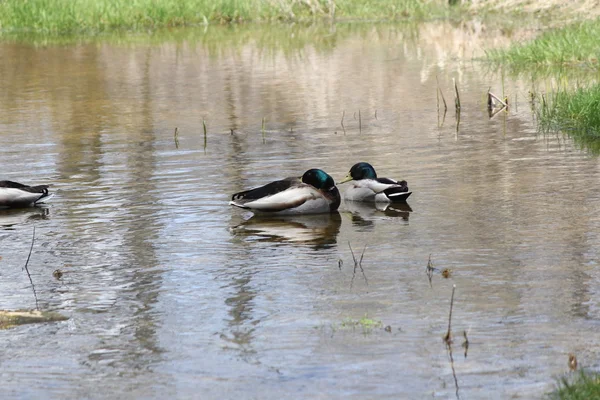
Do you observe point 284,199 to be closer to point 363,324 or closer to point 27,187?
point 27,187

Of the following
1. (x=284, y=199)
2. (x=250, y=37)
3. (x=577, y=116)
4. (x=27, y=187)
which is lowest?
(x=250, y=37)

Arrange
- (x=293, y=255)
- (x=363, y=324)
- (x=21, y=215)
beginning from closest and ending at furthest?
(x=363, y=324) → (x=293, y=255) → (x=21, y=215)

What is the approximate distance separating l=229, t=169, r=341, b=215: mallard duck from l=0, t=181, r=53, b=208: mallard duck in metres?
1.91

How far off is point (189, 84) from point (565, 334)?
57.7ft

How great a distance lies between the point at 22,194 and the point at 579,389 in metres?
7.10

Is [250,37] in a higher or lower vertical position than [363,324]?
lower

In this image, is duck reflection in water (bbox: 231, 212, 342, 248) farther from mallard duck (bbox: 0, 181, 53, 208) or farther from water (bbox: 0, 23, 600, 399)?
mallard duck (bbox: 0, 181, 53, 208)

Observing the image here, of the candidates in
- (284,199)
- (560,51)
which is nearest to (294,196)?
(284,199)

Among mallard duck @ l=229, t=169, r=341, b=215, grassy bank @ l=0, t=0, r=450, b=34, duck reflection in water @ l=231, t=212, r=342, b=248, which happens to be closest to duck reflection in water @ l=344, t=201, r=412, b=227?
duck reflection in water @ l=231, t=212, r=342, b=248

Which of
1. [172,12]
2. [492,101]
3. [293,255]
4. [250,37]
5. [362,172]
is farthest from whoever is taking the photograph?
[172,12]

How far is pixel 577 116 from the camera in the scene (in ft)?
51.7

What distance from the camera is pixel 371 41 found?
33.5 metres

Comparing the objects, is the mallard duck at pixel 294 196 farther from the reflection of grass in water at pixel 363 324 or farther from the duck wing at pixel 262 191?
the reflection of grass in water at pixel 363 324

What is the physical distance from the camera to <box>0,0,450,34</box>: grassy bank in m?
39.1
